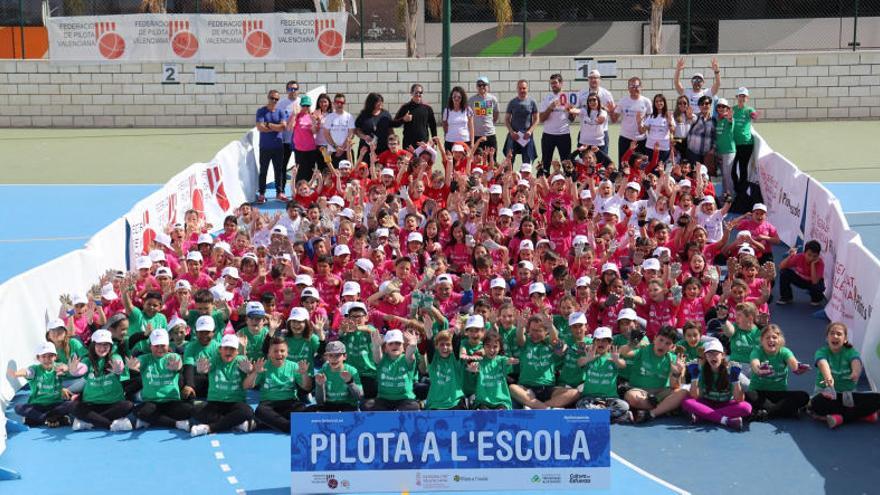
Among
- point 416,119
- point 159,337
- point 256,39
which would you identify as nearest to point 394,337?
point 159,337

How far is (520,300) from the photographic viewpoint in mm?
14391

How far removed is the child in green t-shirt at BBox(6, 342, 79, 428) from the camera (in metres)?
12.4

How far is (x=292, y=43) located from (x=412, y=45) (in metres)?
3.40

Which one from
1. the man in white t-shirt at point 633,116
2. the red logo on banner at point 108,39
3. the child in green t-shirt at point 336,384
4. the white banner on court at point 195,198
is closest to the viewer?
the child in green t-shirt at point 336,384

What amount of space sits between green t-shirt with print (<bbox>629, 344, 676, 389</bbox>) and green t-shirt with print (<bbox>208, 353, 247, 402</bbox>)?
3.85 metres

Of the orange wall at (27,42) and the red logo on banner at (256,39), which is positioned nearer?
the red logo on banner at (256,39)

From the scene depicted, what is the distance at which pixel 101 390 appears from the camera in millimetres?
12523

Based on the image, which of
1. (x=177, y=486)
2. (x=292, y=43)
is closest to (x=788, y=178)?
(x=177, y=486)

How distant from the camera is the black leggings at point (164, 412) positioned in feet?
40.8

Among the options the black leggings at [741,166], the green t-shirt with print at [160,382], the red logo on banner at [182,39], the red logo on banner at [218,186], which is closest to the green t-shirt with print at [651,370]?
the green t-shirt with print at [160,382]

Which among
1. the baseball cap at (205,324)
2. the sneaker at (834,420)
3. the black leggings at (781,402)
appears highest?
the baseball cap at (205,324)

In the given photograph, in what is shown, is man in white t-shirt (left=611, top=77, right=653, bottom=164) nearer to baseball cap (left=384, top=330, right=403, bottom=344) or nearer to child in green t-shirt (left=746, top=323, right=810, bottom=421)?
child in green t-shirt (left=746, top=323, right=810, bottom=421)

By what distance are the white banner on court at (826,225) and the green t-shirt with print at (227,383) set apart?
7.35 meters

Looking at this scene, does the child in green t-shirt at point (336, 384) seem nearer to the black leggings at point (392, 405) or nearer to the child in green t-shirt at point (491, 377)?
the black leggings at point (392, 405)
